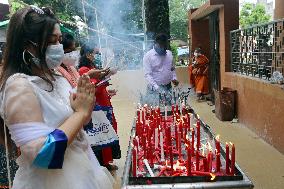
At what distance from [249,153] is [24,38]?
499cm

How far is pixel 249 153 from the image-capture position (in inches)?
241

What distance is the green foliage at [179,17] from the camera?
132 ft

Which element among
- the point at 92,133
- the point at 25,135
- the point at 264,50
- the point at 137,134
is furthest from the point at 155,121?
the point at 264,50

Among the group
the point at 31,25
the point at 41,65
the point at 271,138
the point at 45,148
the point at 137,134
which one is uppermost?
the point at 31,25

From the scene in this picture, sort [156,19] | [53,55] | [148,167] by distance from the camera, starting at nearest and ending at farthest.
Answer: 1. [53,55]
2. [148,167]
3. [156,19]

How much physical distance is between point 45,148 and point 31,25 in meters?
0.61

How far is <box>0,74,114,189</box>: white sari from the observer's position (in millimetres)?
1691

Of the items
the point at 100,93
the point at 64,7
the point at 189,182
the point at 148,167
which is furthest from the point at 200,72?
the point at 64,7

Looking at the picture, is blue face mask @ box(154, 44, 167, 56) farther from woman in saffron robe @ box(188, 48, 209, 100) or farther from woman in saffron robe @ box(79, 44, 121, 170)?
woman in saffron robe @ box(188, 48, 209, 100)

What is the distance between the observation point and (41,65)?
192 centimetres

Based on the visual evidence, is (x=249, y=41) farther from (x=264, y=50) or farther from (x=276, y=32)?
(x=276, y=32)

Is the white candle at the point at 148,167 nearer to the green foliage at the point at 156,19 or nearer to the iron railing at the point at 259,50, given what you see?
the iron railing at the point at 259,50

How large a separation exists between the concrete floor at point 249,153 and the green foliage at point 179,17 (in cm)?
2792

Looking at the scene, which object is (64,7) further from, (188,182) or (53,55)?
(53,55)
